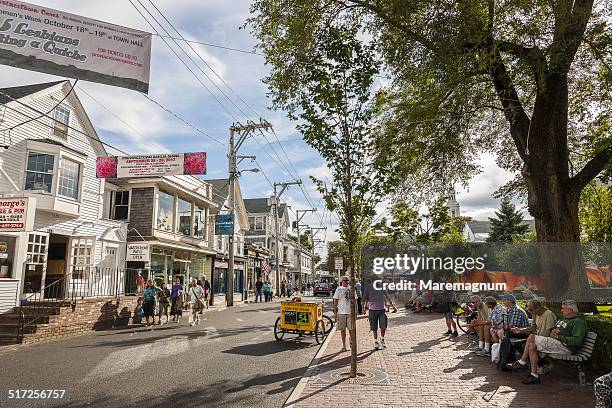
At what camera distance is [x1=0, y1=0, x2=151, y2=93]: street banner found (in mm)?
9219

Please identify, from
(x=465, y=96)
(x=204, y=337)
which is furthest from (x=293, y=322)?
(x=465, y=96)

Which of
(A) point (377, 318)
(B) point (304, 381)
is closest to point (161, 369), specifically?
(B) point (304, 381)

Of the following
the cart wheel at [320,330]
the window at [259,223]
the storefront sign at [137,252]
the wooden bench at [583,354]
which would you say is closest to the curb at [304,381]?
the cart wheel at [320,330]

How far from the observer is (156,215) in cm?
2280

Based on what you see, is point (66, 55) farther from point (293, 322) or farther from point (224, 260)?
point (224, 260)

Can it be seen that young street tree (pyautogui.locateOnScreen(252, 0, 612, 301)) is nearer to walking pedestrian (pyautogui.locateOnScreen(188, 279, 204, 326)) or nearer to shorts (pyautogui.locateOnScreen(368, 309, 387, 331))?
shorts (pyautogui.locateOnScreen(368, 309, 387, 331))

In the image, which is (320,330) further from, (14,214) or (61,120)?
(61,120)

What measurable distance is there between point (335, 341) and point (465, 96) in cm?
756

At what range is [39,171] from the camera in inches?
608

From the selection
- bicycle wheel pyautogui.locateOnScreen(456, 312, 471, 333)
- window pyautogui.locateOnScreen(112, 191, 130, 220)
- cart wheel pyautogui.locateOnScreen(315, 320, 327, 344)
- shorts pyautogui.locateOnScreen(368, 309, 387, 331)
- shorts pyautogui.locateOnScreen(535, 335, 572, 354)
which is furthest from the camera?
window pyautogui.locateOnScreen(112, 191, 130, 220)

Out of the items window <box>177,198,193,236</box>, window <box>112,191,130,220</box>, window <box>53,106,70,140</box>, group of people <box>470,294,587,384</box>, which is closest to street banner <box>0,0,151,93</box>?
window <box>53,106,70,140</box>

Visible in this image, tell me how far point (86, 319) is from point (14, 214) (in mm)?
4443

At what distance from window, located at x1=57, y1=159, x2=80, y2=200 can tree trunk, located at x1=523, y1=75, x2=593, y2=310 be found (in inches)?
619

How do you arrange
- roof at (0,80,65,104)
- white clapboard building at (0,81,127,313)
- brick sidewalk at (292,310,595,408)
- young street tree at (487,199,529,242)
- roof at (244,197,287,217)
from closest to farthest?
1. brick sidewalk at (292,310,595,408)
2. white clapboard building at (0,81,127,313)
3. roof at (0,80,65,104)
4. young street tree at (487,199,529,242)
5. roof at (244,197,287,217)
